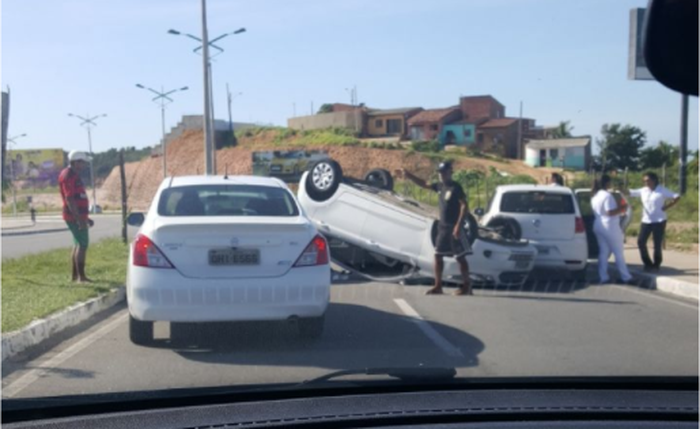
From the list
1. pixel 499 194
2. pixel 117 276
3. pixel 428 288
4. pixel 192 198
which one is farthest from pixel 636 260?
pixel 192 198

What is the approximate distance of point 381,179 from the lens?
1537 cm

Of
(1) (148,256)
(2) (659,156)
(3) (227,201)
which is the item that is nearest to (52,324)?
(1) (148,256)

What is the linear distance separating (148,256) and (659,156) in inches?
1216

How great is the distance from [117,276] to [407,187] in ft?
22.5

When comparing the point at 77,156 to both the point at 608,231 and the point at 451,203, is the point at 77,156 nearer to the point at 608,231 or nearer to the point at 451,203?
the point at 451,203

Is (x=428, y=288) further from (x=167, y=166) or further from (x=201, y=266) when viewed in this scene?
(x=167, y=166)

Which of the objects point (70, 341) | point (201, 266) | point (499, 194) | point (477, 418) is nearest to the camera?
point (477, 418)

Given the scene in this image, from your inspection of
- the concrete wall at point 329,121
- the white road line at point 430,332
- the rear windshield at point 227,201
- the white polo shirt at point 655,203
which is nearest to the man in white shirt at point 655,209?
the white polo shirt at point 655,203

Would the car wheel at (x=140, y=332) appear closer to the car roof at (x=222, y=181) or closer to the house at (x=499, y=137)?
the car roof at (x=222, y=181)

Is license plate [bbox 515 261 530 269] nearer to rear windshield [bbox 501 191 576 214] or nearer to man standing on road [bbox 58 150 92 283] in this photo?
rear windshield [bbox 501 191 576 214]

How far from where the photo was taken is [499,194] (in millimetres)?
13930

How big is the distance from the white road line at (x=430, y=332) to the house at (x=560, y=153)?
67.2 ft

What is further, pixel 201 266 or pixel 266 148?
pixel 266 148

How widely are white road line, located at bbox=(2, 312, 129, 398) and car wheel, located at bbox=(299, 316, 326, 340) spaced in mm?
1917
